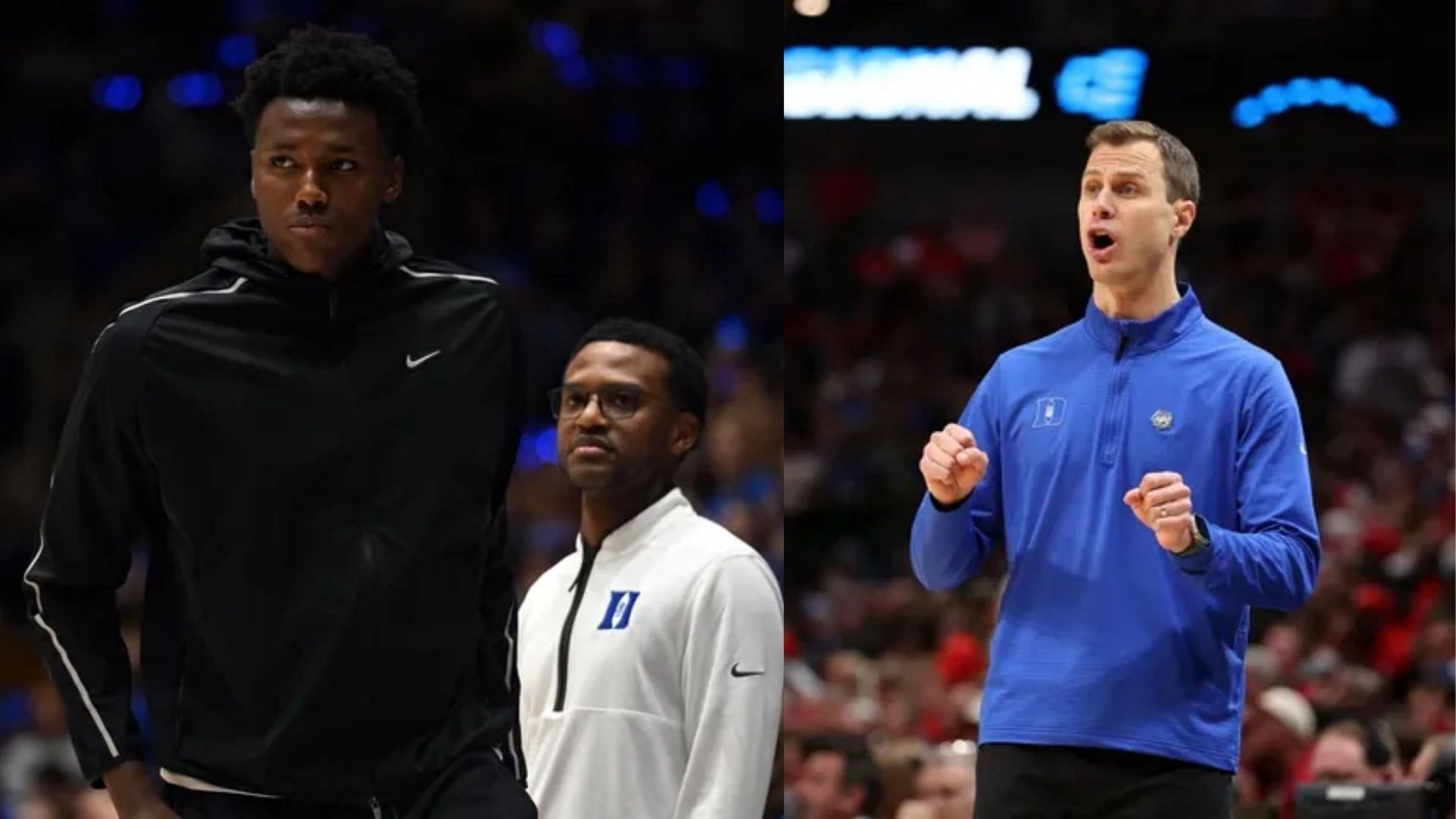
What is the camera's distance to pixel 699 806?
182 inches

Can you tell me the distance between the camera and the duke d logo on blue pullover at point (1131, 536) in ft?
12.8

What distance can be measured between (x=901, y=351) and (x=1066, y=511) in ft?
37.0

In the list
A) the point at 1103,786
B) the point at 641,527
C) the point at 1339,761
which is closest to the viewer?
the point at 1103,786

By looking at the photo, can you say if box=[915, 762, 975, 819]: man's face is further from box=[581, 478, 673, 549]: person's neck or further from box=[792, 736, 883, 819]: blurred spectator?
box=[581, 478, 673, 549]: person's neck

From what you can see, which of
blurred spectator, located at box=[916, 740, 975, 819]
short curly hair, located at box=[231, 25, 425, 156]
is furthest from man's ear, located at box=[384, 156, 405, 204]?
blurred spectator, located at box=[916, 740, 975, 819]

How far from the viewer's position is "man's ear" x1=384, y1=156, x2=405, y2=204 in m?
3.50

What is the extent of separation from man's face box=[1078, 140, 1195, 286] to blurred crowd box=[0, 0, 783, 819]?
9076 millimetres

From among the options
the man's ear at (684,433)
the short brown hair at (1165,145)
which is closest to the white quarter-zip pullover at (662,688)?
the man's ear at (684,433)

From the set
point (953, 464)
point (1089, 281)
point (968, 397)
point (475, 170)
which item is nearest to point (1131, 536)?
point (953, 464)

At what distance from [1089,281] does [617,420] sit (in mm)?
7362

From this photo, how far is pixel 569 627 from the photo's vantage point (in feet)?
16.2

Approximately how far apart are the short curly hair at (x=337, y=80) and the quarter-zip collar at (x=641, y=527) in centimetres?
169

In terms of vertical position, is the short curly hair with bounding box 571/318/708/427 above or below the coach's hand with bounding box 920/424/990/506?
above

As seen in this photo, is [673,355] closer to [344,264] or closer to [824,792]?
[344,264]
